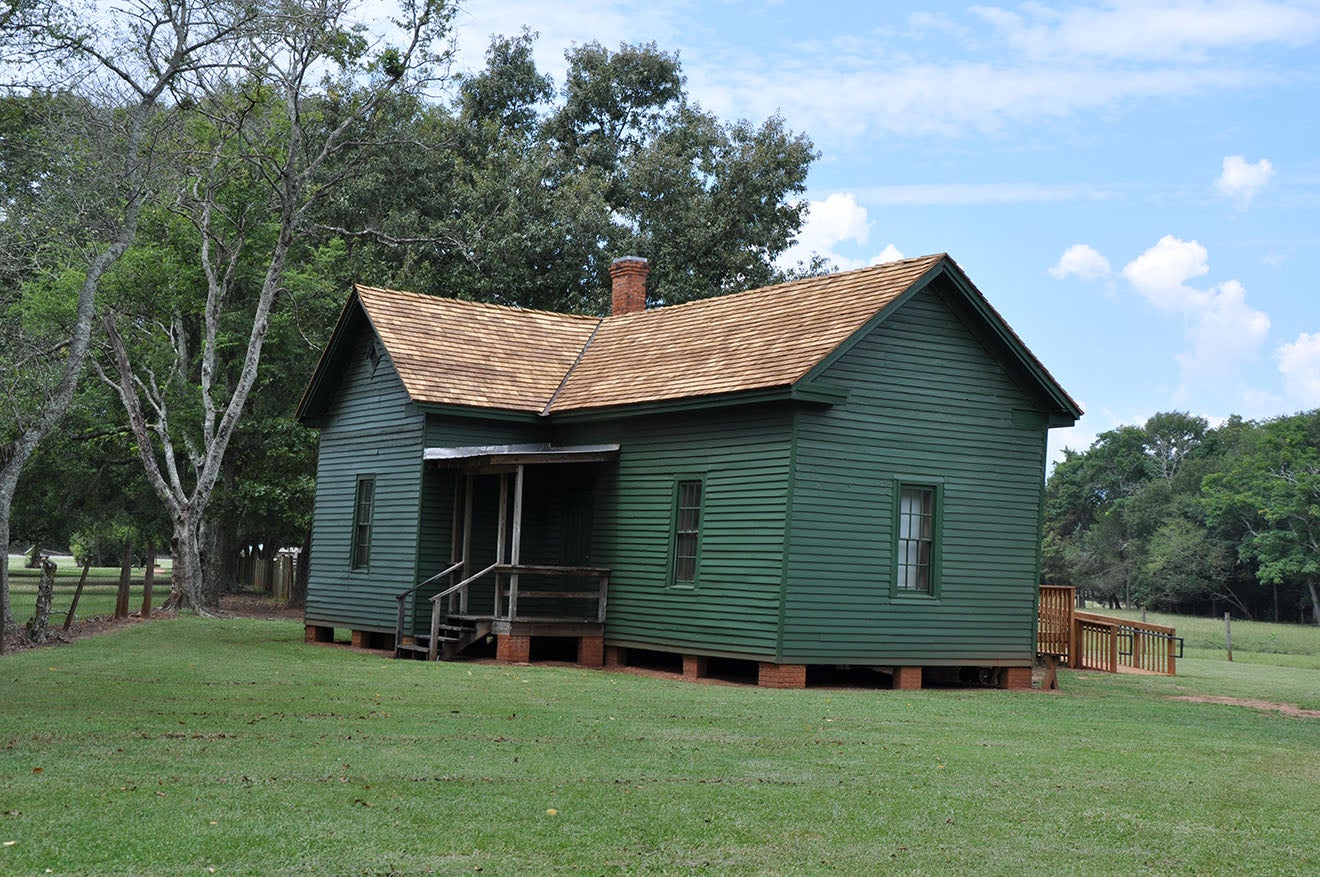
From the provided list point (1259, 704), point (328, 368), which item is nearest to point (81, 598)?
point (328, 368)

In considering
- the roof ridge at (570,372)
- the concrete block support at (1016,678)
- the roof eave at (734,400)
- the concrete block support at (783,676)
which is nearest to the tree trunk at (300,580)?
the roof ridge at (570,372)

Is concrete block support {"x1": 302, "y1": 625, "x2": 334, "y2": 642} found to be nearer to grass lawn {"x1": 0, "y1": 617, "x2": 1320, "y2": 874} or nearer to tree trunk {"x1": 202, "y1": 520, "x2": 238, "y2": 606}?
grass lawn {"x1": 0, "y1": 617, "x2": 1320, "y2": 874}

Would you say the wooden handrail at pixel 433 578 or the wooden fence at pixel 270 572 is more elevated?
the wooden handrail at pixel 433 578

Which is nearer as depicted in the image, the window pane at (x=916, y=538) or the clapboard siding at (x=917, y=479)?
the clapboard siding at (x=917, y=479)

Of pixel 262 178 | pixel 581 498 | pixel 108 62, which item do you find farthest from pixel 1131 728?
pixel 262 178

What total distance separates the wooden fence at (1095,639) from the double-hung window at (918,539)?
16.7 ft

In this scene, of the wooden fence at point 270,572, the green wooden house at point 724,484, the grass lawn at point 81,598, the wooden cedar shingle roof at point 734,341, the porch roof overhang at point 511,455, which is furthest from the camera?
the wooden fence at point 270,572

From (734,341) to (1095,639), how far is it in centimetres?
991

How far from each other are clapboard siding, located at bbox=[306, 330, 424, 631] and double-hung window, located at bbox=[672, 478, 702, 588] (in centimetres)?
443

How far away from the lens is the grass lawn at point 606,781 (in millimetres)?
7551

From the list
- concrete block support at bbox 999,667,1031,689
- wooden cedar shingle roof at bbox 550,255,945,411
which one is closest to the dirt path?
concrete block support at bbox 999,667,1031,689

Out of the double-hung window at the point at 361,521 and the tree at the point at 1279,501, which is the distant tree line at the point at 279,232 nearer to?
the double-hung window at the point at 361,521

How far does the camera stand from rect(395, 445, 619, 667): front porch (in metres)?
20.2

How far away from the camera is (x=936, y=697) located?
1755 cm
